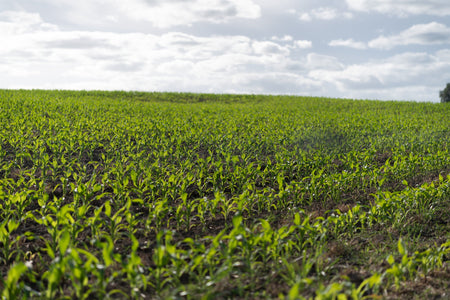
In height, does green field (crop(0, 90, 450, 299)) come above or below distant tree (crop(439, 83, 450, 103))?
below

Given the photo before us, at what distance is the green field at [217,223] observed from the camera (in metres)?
3.57

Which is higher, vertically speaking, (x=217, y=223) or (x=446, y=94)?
(x=446, y=94)

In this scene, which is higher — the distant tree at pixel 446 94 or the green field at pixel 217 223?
the distant tree at pixel 446 94

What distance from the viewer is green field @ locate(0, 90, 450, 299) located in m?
3.57

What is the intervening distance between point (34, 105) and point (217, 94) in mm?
18462

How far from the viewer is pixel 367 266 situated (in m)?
4.24

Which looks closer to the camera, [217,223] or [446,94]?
[217,223]

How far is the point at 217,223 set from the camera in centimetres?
546

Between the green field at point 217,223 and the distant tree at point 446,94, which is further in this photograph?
the distant tree at point 446,94

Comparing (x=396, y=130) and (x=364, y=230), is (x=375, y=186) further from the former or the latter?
(x=396, y=130)

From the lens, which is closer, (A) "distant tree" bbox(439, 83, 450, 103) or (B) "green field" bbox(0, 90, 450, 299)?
(B) "green field" bbox(0, 90, 450, 299)

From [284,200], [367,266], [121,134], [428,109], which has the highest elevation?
[428,109]

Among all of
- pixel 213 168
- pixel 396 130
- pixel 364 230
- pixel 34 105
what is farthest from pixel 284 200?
pixel 34 105

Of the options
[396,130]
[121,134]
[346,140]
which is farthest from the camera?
[396,130]
